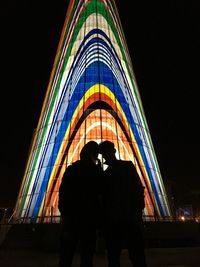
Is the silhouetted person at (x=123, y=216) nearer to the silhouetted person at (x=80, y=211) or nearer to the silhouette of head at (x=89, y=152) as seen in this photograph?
the silhouetted person at (x=80, y=211)

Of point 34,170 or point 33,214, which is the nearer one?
point 33,214

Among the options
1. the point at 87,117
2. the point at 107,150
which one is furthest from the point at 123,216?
the point at 87,117

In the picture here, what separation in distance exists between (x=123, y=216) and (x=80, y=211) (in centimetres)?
66

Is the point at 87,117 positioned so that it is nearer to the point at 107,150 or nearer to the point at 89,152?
the point at 107,150

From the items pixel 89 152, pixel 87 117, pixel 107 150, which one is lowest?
pixel 89 152

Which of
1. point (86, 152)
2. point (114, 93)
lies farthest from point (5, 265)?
point (114, 93)

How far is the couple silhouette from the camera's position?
4285 mm

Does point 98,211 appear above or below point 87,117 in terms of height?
below

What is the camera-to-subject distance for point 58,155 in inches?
862

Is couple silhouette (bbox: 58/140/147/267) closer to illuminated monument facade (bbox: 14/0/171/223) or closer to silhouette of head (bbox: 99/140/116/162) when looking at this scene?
silhouette of head (bbox: 99/140/116/162)

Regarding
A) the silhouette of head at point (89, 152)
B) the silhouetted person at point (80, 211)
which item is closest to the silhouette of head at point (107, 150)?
the silhouette of head at point (89, 152)

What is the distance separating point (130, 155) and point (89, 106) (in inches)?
207

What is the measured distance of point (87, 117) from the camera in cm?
2317

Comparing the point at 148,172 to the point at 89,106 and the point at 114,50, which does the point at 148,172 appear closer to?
the point at 89,106
